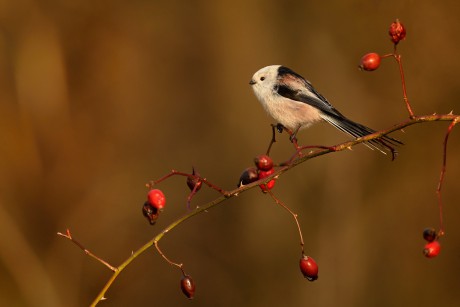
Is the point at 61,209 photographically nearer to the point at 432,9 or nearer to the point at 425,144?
the point at 425,144

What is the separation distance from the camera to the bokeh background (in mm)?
8375

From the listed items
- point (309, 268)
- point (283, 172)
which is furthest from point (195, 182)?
point (309, 268)

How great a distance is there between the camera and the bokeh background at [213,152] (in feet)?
27.5

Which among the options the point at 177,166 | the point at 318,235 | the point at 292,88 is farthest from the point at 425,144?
the point at 292,88

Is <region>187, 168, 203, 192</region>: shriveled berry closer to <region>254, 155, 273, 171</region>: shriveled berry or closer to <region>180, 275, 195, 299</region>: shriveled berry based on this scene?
<region>254, 155, 273, 171</region>: shriveled berry

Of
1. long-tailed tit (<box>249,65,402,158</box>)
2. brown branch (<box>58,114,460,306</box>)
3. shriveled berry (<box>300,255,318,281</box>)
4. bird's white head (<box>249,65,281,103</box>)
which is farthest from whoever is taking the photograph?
bird's white head (<box>249,65,281,103</box>)

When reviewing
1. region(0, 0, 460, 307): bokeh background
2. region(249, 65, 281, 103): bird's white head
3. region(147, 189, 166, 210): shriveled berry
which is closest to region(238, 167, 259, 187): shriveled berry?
region(147, 189, 166, 210): shriveled berry

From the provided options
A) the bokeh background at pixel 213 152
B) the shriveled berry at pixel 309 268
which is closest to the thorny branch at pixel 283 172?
the shriveled berry at pixel 309 268

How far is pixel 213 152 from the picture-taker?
8.96m

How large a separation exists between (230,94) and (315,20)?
1397mm

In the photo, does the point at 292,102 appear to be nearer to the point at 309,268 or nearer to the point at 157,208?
the point at 309,268

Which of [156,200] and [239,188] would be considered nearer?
[239,188]

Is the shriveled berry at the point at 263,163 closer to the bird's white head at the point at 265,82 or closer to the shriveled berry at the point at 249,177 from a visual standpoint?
the shriveled berry at the point at 249,177

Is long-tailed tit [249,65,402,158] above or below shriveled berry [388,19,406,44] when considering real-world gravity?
below
